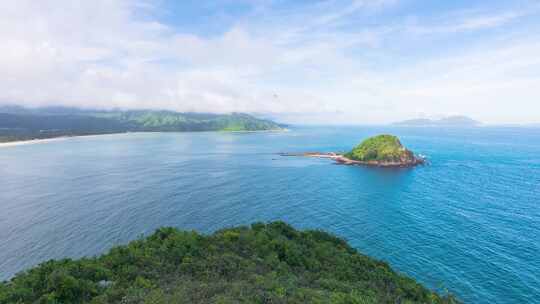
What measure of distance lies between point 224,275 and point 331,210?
45.1m

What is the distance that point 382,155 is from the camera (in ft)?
448

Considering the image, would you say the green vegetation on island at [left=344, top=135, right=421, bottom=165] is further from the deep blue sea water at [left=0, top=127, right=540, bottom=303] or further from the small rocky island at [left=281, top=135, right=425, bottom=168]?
the deep blue sea water at [left=0, top=127, right=540, bottom=303]

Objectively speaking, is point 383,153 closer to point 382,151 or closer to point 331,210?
point 382,151

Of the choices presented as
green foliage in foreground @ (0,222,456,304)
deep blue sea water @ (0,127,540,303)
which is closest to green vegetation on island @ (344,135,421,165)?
deep blue sea water @ (0,127,540,303)

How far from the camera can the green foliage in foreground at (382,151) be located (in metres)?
135

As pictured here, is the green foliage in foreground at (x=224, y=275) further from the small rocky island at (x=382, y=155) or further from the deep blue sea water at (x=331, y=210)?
the small rocky island at (x=382, y=155)

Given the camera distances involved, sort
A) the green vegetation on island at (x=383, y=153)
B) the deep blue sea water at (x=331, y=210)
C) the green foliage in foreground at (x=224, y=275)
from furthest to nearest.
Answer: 1. the green vegetation on island at (x=383, y=153)
2. the deep blue sea water at (x=331, y=210)
3. the green foliage in foreground at (x=224, y=275)

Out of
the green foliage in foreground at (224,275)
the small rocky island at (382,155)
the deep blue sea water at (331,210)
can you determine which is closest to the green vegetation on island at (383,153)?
the small rocky island at (382,155)

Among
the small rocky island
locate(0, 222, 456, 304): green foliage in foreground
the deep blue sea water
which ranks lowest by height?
the deep blue sea water

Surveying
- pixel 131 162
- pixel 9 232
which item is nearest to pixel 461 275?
pixel 9 232

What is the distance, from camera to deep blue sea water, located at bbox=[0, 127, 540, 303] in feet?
144

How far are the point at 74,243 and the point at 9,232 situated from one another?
17270 mm

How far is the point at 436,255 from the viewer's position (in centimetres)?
4634

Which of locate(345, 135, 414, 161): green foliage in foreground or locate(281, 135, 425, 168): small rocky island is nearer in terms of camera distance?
locate(281, 135, 425, 168): small rocky island
